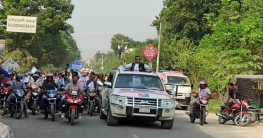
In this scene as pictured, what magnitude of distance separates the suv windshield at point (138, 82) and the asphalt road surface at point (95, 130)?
127cm

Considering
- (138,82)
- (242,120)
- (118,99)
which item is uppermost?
(138,82)

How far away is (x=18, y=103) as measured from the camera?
1666 cm

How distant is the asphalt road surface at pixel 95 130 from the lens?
12805 millimetres

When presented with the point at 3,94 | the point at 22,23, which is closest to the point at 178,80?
the point at 3,94

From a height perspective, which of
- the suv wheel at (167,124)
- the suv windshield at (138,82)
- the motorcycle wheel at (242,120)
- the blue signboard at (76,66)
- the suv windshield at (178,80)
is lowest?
the motorcycle wheel at (242,120)

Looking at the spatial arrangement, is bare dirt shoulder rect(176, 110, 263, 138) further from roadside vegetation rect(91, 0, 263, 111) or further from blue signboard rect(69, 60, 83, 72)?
blue signboard rect(69, 60, 83, 72)

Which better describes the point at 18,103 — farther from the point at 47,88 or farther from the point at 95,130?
Answer: the point at 95,130

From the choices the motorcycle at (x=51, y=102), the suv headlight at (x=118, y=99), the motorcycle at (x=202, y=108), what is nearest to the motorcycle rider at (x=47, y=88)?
the motorcycle at (x=51, y=102)

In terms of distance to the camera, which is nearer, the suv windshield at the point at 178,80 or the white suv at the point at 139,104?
the white suv at the point at 139,104

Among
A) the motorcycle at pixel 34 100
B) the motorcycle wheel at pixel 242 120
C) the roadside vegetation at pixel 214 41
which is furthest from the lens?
the roadside vegetation at pixel 214 41

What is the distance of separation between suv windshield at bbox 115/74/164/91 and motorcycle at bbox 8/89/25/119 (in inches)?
137

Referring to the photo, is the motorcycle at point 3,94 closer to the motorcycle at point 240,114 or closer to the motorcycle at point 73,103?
the motorcycle at point 73,103

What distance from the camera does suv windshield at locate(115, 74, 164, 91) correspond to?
15523 mm

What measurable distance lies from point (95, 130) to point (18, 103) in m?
4.01
